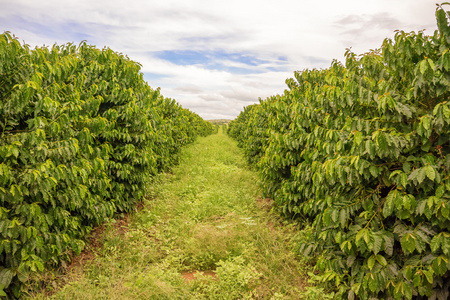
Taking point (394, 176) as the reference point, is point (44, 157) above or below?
below

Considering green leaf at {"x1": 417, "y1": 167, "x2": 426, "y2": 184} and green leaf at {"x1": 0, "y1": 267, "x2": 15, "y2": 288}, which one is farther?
green leaf at {"x1": 0, "y1": 267, "x2": 15, "y2": 288}

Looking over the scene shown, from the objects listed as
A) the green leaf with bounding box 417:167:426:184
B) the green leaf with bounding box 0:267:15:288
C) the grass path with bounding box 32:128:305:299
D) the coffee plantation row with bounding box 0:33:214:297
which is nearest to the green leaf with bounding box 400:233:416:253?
the green leaf with bounding box 417:167:426:184

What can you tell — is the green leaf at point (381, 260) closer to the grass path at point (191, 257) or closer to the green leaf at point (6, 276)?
the grass path at point (191, 257)

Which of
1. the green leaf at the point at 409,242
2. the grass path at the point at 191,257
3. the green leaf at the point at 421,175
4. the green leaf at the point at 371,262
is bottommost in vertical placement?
the grass path at the point at 191,257

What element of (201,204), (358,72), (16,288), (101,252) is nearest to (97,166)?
(101,252)

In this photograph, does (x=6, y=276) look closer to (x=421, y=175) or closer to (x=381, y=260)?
(x=381, y=260)

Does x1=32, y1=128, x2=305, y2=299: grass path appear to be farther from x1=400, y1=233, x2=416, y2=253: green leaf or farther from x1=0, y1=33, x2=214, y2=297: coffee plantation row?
x1=400, y1=233, x2=416, y2=253: green leaf

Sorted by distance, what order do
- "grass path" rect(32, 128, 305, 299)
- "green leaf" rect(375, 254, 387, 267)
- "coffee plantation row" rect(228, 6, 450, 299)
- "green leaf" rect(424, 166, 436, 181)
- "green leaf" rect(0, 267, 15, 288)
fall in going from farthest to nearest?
"grass path" rect(32, 128, 305, 299) → "green leaf" rect(0, 267, 15, 288) → "green leaf" rect(375, 254, 387, 267) → "coffee plantation row" rect(228, 6, 450, 299) → "green leaf" rect(424, 166, 436, 181)

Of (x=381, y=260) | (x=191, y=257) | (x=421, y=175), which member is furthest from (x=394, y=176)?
(x=191, y=257)

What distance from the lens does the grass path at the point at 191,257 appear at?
4238 mm

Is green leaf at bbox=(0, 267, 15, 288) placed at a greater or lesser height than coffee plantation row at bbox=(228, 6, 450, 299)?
lesser

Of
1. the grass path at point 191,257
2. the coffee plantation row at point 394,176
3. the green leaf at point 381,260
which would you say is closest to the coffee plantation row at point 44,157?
the grass path at point 191,257

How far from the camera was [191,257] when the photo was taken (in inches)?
214

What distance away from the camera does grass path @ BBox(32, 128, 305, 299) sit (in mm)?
4238
